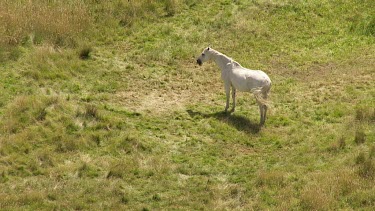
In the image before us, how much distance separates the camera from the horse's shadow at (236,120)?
55.8 feet

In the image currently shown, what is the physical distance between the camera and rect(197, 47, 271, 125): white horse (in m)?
17.2

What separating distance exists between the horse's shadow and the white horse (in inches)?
11.0

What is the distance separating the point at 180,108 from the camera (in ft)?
59.7

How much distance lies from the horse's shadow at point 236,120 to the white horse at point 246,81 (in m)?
0.28

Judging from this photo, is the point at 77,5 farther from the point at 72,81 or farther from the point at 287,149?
the point at 287,149

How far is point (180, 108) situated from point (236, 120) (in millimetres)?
1729

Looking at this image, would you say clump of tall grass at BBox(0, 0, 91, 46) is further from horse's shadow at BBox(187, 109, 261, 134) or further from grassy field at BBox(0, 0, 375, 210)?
horse's shadow at BBox(187, 109, 261, 134)

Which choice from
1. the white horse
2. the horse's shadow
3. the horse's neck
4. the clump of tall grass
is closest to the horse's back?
the white horse

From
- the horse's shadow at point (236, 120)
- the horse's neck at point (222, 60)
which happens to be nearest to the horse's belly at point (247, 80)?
the horse's neck at point (222, 60)

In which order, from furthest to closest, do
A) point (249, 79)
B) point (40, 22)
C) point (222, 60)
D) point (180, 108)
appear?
1. point (40, 22)
2. point (222, 60)
3. point (180, 108)
4. point (249, 79)

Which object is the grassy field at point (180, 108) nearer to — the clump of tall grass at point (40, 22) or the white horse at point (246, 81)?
the clump of tall grass at point (40, 22)

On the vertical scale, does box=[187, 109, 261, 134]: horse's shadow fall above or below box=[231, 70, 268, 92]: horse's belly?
below

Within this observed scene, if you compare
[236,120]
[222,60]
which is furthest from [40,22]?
[236,120]

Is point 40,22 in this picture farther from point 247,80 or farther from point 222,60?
point 247,80
